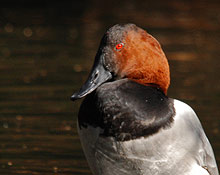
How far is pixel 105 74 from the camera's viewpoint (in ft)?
14.3

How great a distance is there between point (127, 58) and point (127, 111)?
41cm

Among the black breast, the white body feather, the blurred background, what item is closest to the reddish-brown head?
the black breast

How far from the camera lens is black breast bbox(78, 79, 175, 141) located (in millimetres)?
4137

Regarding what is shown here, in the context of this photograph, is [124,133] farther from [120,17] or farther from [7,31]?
[120,17]

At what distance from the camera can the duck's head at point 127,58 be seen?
4.34 m

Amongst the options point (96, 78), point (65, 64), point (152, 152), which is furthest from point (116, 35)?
point (65, 64)

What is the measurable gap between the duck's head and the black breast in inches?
4.0

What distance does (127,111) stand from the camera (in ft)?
13.6

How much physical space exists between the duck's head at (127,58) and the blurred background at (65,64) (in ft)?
5.58

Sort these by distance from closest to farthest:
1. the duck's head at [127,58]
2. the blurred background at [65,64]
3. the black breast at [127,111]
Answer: the black breast at [127,111] → the duck's head at [127,58] → the blurred background at [65,64]

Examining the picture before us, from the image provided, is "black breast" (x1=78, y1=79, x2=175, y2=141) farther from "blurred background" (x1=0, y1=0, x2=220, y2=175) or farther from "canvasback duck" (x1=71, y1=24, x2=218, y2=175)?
"blurred background" (x1=0, y1=0, x2=220, y2=175)

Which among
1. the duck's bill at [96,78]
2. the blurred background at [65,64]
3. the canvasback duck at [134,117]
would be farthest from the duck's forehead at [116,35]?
the blurred background at [65,64]

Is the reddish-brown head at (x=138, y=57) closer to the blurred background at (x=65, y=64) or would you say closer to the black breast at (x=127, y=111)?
the black breast at (x=127, y=111)

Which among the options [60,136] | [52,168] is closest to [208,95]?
[60,136]
